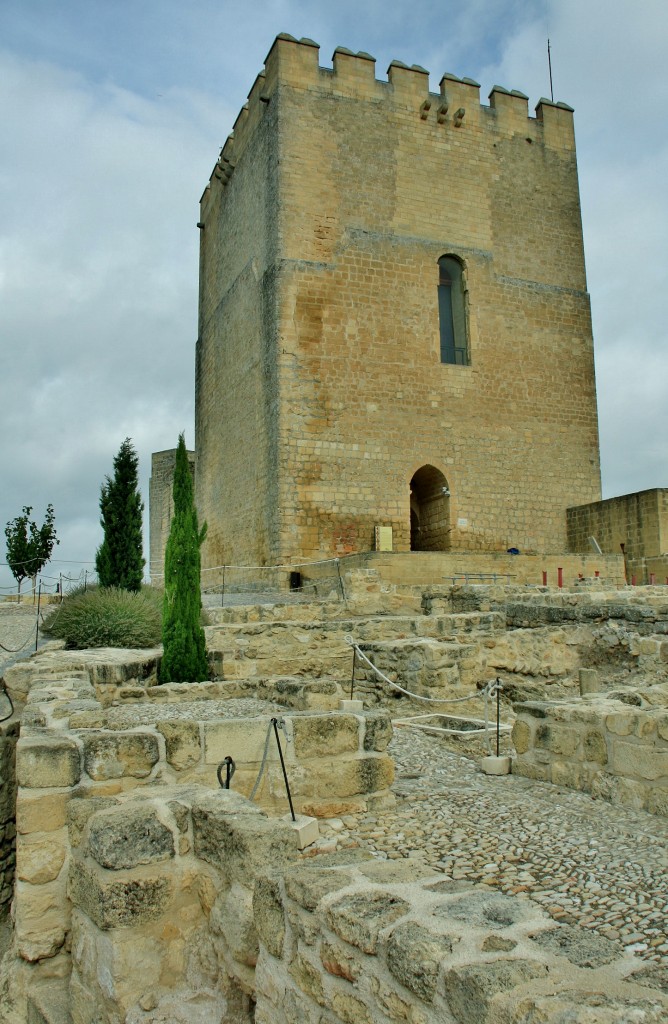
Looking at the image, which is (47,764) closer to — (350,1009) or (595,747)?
(350,1009)

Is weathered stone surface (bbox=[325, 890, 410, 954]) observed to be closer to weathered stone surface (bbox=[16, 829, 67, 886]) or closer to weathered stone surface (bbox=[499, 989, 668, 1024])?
weathered stone surface (bbox=[499, 989, 668, 1024])

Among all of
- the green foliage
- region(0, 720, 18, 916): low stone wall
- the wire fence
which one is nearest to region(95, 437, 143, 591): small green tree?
the wire fence

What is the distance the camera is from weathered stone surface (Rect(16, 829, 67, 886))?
3.16 meters

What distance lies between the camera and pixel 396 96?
58.0 feet

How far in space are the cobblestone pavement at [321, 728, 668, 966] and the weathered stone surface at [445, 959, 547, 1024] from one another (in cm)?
76

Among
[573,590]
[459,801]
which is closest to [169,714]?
[459,801]

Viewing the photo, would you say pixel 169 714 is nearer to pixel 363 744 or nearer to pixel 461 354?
pixel 363 744

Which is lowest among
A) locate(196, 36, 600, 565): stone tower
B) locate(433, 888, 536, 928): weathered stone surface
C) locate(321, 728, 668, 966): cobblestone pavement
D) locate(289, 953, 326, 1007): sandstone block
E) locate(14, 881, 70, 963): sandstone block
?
locate(14, 881, 70, 963): sandstone block

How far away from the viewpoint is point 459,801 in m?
4.09

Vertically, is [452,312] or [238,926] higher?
[452,312]

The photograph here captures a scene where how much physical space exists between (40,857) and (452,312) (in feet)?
55.8

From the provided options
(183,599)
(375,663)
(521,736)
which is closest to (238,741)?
(521,736)

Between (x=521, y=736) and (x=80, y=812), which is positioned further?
(x=521, y=736)

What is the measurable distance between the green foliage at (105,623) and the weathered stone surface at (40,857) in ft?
24.0
